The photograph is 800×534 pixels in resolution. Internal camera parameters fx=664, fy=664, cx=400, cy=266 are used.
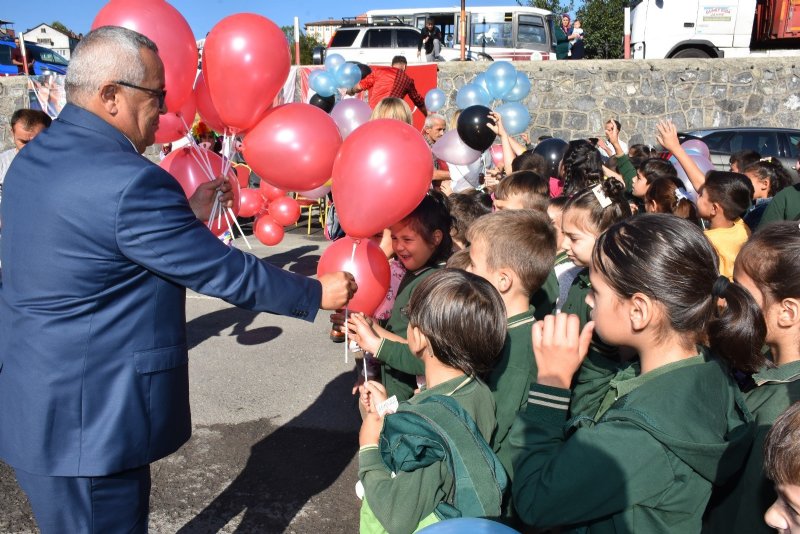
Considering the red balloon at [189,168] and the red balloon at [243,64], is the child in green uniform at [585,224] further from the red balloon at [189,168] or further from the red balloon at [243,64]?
the red balloon at [189,168]

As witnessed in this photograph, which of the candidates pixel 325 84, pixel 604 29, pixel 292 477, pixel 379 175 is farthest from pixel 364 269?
pixel 604 29

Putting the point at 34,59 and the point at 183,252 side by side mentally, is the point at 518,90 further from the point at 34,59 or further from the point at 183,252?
the point at 34,59

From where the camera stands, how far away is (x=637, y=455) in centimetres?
152

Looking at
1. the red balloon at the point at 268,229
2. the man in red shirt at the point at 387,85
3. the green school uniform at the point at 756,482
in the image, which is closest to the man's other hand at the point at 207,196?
the green school uniform at the point at 756,482

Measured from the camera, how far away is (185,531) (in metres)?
3.30

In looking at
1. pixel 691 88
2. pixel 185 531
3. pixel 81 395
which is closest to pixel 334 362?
pixel 185 531

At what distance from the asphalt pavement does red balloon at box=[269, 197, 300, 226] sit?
1.58 m

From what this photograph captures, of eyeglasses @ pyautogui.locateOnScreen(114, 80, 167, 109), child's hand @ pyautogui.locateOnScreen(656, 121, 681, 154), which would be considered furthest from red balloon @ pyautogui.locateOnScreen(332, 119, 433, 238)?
child's hand @ pyautogui.locateOnScreen(656, 121, 681, 154)

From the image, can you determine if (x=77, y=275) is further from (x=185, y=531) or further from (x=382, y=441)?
(x=185, y=531)

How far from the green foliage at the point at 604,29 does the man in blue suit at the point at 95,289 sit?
1028 inches

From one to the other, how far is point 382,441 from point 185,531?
1919 millimetres

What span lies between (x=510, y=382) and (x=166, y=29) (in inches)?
78.0

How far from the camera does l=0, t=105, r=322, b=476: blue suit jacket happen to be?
2.03 metres

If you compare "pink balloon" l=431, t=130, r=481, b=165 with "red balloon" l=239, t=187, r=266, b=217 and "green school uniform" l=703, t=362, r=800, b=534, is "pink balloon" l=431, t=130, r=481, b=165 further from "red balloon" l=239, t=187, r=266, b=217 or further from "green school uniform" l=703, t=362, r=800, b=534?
"green school uniform" l=703, t=362, r=800, b=534
